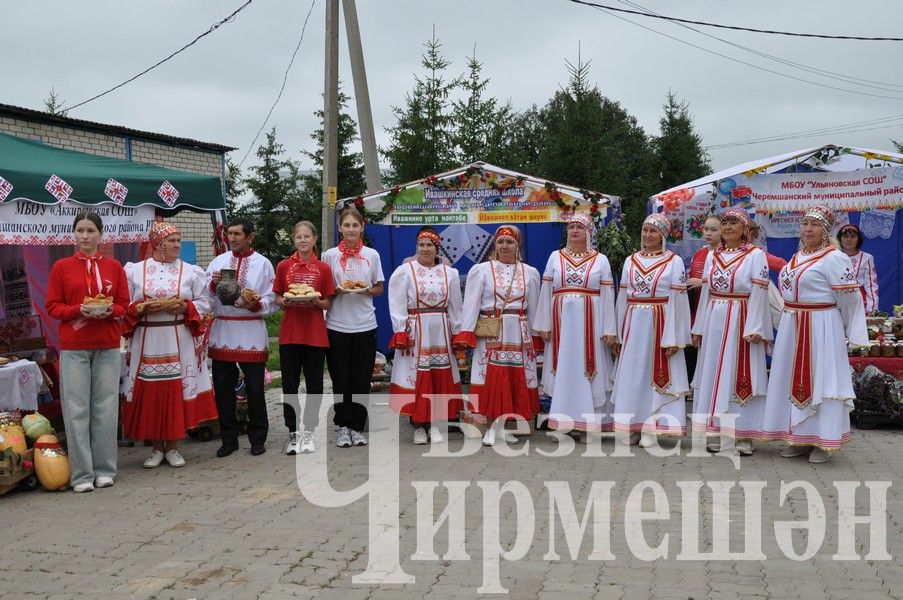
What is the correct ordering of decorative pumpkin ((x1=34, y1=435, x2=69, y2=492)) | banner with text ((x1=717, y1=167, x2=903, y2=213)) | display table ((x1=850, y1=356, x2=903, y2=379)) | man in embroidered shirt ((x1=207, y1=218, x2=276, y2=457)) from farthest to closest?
banner with text ((x1=717, y1=167, x2=903, y2=213))
display table ((x1=850, y1=356, x2=903, y2=379))
man in embroidered shirt ((x1=207, y1=218, x2=276, y2=457))
decorative pumpkin ((x1=34, y1=435, x2=69, y2=492))

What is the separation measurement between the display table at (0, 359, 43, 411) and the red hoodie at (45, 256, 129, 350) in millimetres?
722

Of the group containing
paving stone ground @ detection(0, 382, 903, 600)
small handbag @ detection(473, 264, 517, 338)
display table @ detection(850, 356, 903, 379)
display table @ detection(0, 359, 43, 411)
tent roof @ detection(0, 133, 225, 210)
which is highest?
tent roof @ detection(0, 133, 225, 210)

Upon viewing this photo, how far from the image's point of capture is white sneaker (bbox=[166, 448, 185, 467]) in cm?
675

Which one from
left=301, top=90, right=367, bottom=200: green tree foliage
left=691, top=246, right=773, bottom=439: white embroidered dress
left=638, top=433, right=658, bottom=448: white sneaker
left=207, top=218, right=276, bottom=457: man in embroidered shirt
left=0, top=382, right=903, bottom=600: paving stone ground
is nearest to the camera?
left=0, top=382, right=903, bottom=600: paving stone ground

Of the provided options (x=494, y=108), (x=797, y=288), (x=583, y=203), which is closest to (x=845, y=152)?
(x=583, y=203)

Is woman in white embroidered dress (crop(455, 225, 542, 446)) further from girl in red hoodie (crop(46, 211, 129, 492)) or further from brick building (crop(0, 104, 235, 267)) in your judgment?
brick building (crop(0, 104, 235, 267))

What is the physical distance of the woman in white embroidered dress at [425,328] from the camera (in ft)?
23.6

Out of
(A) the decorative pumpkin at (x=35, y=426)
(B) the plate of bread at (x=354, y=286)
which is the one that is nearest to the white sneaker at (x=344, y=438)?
(B) the plate of bread at (x=354, y=286)

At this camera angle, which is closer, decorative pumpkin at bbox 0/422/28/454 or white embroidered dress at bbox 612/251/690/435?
decorative pumpkin at bbox 0/422/28/454

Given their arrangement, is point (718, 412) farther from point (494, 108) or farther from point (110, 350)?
point (494, 108)

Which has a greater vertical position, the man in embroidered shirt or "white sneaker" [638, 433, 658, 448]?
the man in embroidered shirt

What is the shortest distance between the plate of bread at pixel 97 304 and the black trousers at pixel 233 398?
1.22 m

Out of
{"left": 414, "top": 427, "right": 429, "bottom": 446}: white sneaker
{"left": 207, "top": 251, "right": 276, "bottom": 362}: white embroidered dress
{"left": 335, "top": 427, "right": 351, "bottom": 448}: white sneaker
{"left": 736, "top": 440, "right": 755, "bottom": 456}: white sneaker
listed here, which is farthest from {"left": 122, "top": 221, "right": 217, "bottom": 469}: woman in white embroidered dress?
{"left": 736, "top": 440, "right": 755, "bottom": 456}: white sneaker

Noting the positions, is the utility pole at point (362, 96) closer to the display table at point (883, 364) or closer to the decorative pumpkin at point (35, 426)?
the decorative pumpkin at point (35, 426)
